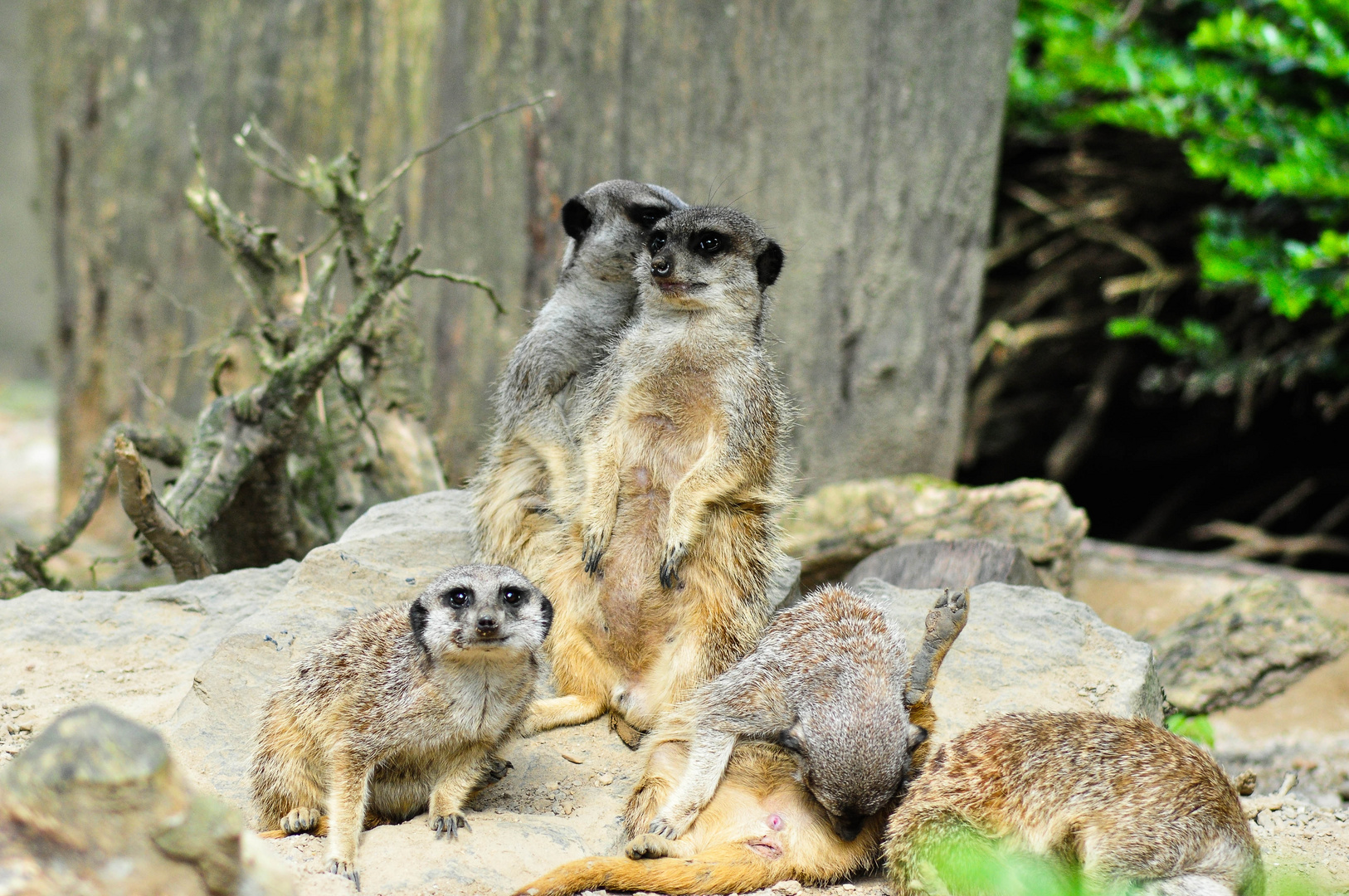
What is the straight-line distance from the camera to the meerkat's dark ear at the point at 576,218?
3525mm

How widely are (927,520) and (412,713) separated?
2.83 metres

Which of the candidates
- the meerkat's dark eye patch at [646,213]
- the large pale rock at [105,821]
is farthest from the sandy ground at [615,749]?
the meerkat's dark eye patch at [646,213]

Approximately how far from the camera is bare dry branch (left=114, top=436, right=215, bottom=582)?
333 cm

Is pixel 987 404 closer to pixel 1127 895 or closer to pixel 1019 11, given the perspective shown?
pixel 1019 11

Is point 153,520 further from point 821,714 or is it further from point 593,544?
point 821,714

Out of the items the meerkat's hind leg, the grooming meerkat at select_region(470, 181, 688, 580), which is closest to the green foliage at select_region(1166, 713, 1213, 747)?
the meerkat's hind leg

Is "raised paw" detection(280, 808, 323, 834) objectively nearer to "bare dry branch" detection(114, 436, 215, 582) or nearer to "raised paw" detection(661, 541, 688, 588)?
"raised paw" detection(661, 541, 688, 588)

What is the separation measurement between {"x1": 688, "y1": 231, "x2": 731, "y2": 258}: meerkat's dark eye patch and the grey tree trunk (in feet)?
5.64

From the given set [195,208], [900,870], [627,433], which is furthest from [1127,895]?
[195,208]

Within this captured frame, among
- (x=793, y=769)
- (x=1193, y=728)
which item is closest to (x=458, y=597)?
(x=793, y=769)

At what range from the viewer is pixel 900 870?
229cm

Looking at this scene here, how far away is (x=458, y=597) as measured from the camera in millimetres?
2434

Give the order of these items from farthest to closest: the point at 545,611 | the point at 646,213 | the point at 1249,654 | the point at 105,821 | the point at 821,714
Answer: the point at 1249,654 → the point at 646,213 → the point at 545,611 → the point at 821,714 → the point at 105,821

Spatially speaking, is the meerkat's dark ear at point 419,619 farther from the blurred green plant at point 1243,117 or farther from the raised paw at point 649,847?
the blurred green plant at point 1243,117
